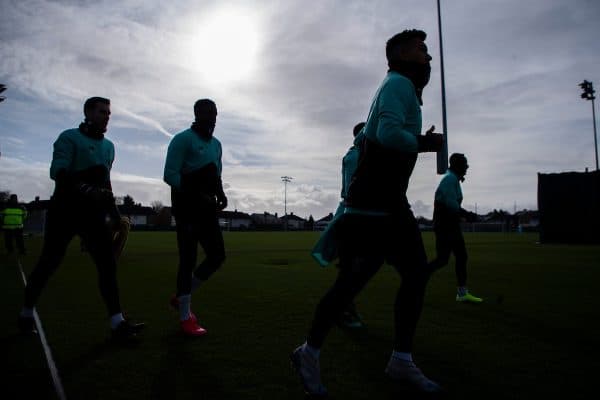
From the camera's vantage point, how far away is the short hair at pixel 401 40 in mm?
2732

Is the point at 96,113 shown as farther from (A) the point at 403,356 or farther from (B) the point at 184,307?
(A) the point at 403,356

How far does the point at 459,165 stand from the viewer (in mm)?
5918

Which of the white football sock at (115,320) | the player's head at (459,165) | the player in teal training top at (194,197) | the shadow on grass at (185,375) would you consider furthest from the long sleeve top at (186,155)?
the player's head at (459,165)

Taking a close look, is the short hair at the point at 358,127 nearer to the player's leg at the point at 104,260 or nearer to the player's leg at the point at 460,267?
the player's leg at the point at 460,267

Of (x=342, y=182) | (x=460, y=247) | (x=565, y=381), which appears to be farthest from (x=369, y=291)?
(x=565, y=381)

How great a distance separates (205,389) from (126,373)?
662 millimetres

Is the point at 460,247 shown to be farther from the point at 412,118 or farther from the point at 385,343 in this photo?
the point at 412,118

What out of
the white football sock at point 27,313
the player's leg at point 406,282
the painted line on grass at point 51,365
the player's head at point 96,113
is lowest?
the painted line on grass at point 51,365

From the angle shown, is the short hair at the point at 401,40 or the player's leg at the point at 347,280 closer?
the player's leg at the point at 347,280

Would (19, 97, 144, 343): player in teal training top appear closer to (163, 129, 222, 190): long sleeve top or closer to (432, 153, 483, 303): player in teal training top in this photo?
(163, 129, 222, 190): long sleeve top

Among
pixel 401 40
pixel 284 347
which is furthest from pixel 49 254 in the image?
pixel 401 40

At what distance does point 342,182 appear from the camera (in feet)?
15.7

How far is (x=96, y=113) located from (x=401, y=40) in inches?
112

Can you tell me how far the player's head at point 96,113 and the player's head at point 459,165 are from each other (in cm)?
439
